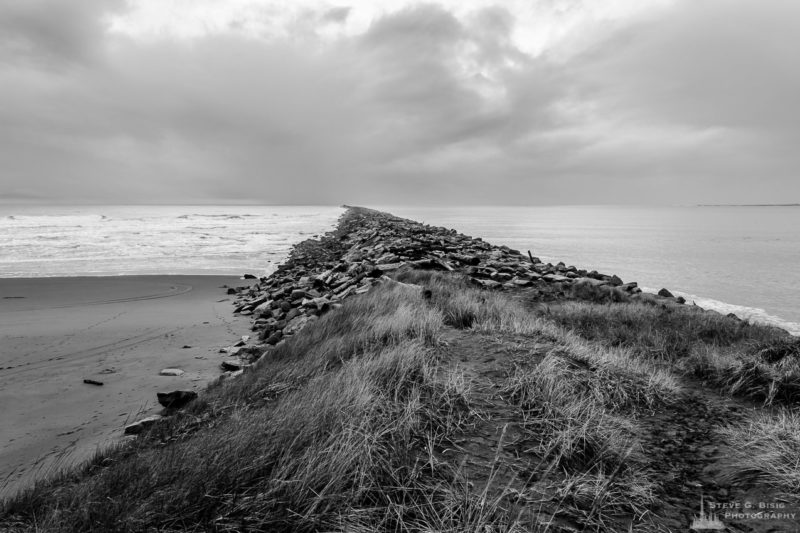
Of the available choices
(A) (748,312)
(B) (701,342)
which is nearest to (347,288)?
(B) (701,342)

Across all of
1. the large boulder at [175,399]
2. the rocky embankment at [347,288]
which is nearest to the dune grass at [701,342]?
the rocky embankment at [347,288]

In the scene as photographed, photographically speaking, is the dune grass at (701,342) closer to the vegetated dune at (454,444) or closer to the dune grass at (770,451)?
the vegetated dune at (454,444)

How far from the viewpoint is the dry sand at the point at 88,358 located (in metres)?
4.52

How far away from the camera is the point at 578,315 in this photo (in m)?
8.45

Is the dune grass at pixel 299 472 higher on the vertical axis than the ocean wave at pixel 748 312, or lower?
higher

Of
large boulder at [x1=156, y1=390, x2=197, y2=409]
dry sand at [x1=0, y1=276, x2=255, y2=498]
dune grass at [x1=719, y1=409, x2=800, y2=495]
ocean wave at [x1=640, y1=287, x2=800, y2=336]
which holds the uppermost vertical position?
dune grass at [x1=719, y1=409, x2=800, y2=495]

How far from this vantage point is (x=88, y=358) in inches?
282

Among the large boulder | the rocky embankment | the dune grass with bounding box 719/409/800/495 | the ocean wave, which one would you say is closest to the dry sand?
the large boulder

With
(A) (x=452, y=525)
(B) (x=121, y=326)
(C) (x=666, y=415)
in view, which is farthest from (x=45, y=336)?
(C) (x=666, y=415)

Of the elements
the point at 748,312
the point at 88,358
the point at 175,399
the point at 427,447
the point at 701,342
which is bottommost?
the point at 88,358

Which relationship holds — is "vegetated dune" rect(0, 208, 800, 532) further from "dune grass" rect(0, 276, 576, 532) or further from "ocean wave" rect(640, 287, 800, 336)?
"ocean wave" rect(640, 287, 800, 336)

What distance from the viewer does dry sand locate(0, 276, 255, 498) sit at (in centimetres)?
452

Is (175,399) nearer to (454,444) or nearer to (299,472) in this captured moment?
(299,472)

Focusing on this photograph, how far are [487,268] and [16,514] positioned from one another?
12190 millimetres
